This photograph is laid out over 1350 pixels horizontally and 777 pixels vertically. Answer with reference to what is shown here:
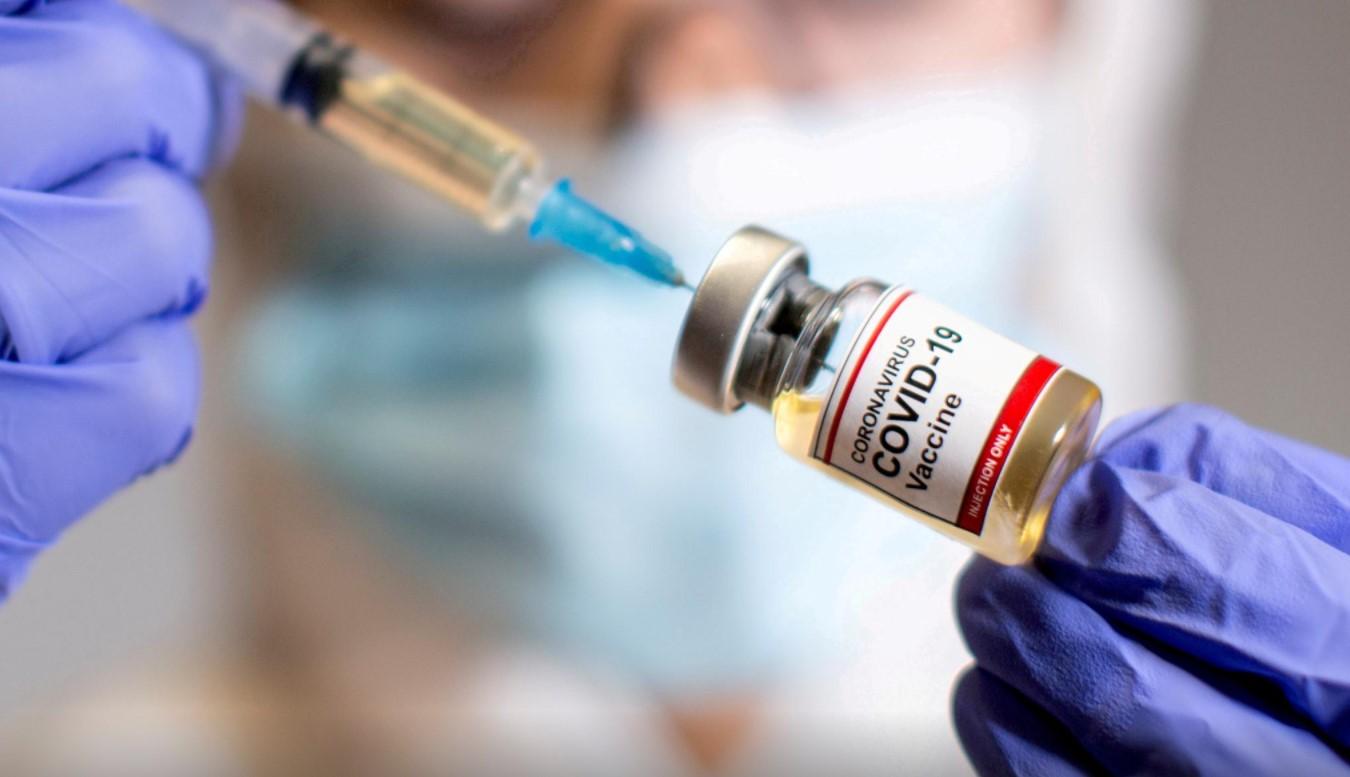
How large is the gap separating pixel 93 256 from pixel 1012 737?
737 millimetres

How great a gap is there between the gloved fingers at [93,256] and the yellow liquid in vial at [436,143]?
0.15 m

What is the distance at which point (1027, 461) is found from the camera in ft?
1.82

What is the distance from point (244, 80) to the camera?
2.76 ft

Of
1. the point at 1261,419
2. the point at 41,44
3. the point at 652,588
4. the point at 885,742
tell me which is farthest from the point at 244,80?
the point at 1261,419

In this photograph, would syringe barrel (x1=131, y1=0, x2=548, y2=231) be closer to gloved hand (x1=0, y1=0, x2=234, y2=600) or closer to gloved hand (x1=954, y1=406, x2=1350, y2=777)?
gloved hand (x1=0, y1=0, x2=234, y2=600)

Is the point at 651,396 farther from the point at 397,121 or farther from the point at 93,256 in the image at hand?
the point at 93,256

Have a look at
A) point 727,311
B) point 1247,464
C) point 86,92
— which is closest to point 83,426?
point 86,92

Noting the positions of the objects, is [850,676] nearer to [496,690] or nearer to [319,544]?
[496,690]

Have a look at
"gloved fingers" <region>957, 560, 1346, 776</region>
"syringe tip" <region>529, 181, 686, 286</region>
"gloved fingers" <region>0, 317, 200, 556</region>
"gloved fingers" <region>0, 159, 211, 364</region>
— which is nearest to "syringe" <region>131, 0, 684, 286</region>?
"syringe tip" <region>529, 181, 686, 286</region>

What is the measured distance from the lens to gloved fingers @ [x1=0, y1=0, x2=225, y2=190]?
68 cm

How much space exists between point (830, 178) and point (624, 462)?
39 centimetres

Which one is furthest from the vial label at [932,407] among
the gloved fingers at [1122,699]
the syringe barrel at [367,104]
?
the syringe barrel at [367,104]

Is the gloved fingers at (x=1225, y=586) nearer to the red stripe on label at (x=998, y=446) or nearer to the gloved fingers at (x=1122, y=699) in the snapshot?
the gloved fingers at (x=1122, y=699)

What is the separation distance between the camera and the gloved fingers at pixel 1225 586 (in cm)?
61
